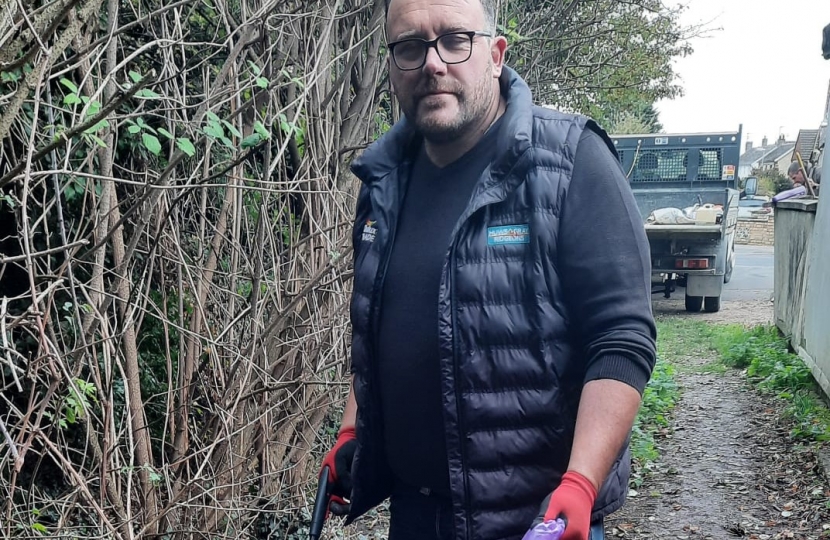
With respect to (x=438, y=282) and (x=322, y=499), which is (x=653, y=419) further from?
(x=438, y=282)

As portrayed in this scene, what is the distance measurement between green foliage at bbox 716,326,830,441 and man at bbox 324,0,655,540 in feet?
15.3

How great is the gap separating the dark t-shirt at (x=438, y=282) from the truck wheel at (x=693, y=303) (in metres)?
11.9

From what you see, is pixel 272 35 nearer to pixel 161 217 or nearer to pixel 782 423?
pixel 161 217

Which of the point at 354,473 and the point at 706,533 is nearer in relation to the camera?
the point at 354,473

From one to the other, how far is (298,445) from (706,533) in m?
2.53

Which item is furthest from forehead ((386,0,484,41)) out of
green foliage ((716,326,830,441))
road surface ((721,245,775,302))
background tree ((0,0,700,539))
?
road surface ((721,245,775,302))

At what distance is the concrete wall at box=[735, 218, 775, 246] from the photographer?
32.8 m

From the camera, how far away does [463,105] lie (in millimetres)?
2104

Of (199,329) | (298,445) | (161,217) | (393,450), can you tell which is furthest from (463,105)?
(298,445)

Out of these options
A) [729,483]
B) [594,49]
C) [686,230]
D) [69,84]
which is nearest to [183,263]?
[69,84]

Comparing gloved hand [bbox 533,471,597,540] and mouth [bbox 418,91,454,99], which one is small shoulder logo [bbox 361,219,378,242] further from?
gloved hand [bbox 533,471,597,540]

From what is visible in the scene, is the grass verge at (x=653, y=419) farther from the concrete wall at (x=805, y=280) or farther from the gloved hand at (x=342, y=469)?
the gloved hand at (x=342, y=469)

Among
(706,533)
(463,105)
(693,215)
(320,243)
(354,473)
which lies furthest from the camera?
(693,215)

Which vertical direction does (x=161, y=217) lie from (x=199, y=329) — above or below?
above
